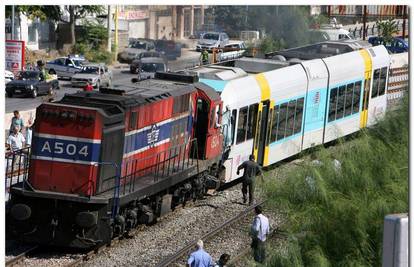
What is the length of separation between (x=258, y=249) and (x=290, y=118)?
35.0ft

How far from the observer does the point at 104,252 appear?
19453 millimetres

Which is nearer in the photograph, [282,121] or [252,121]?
[252,121]

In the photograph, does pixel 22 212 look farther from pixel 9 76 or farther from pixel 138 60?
pixel 138 60

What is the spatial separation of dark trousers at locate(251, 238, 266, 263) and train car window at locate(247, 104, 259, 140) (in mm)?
7843

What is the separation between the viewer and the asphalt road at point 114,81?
145 feet

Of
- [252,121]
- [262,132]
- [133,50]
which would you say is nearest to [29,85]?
[133,50]

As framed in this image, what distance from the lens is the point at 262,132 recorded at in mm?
26391

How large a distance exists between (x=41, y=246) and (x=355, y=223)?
873 centimetres

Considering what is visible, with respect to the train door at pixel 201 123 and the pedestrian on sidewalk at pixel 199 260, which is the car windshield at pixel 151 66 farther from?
the pedestrian on sidewalk at pixel 199 260

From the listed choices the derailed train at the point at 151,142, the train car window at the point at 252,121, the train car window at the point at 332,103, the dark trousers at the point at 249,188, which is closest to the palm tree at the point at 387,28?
the train car window at the point at 332,103

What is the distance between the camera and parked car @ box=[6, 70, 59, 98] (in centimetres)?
4698

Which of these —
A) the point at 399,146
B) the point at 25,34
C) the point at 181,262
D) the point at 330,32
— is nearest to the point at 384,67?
the point at 181,262

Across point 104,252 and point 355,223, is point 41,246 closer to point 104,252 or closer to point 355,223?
point 104,252

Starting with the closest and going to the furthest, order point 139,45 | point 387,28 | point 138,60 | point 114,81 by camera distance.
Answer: point 114,81 → point 138,60 → point 387,28 → point 139,45
